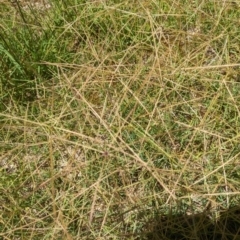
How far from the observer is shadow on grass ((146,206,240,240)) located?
1336 mm

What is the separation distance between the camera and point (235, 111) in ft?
5.00

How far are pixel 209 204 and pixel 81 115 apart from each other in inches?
21.1

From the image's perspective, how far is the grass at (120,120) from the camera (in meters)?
1.39

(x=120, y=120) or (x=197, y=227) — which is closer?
(x=197, y=227)

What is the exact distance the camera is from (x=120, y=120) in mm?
1543

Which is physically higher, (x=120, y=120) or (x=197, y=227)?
(x=120, y=120)

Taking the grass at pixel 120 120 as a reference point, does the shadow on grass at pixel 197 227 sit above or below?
below

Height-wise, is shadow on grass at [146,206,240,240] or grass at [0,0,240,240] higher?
grass at [0,0,240,240]

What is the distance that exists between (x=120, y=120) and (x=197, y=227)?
0.44 metres

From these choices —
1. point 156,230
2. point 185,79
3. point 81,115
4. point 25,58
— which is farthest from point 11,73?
point 156,230

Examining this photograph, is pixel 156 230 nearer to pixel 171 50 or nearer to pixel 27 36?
pixel 171 50

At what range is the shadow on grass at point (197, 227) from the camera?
1.34 meters

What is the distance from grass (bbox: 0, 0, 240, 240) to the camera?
1.39 meters

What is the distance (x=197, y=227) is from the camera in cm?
134
